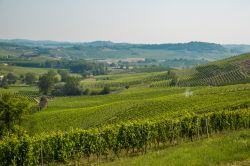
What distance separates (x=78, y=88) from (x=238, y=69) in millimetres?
72095

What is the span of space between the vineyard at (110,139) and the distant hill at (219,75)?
88.4 metres

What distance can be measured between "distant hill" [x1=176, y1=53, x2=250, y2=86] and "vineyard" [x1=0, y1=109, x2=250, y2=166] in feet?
290

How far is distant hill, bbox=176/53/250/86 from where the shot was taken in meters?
129

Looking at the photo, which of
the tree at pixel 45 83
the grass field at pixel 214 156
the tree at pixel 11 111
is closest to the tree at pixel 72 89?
the tree at pixel 45 83

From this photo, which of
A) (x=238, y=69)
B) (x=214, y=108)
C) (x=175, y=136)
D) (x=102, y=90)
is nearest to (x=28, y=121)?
(x=214, y=108)

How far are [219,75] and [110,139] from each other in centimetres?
11936

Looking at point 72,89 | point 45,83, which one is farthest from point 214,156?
point 45,83

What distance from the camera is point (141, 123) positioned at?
35.3 meters

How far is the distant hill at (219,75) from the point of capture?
12881 cm

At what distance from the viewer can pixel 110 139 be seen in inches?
1294

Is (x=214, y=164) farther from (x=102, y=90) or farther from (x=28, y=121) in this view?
(x=102, y=90)

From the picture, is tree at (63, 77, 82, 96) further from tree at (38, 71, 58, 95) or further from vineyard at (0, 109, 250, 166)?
vineyard at (0, 109, 250, 166)

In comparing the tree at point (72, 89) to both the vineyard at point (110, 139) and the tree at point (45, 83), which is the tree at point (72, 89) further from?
the vineyard at point (110, 139)

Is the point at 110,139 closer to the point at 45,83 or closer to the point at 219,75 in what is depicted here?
the point at 219,75
